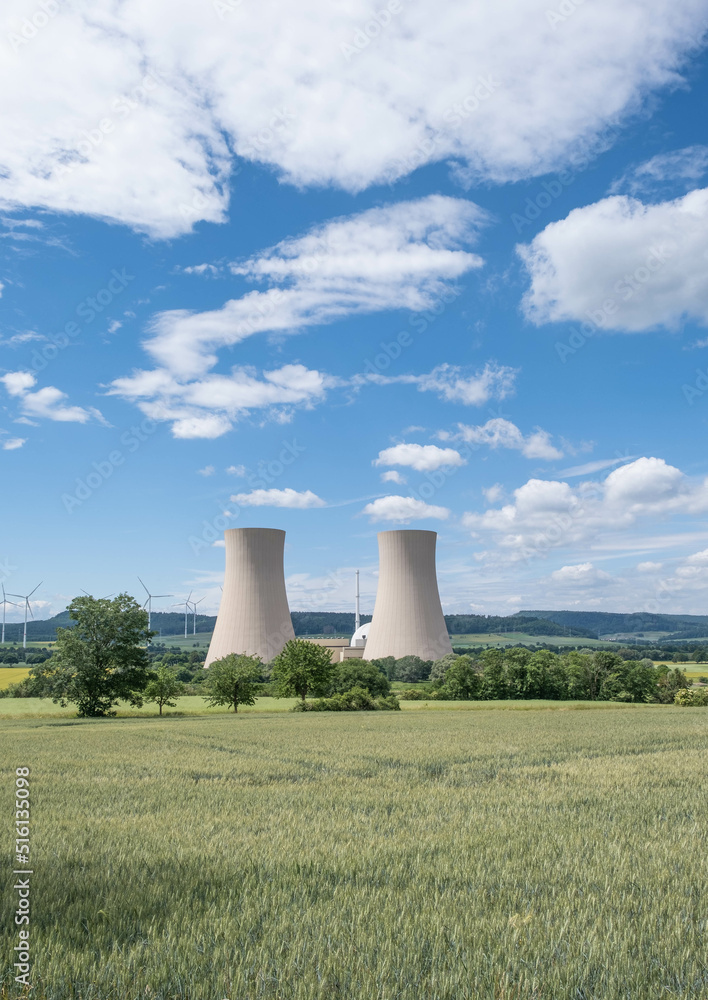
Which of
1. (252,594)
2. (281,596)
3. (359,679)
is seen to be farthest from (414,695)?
(252,594)

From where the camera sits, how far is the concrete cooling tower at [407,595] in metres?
51.2

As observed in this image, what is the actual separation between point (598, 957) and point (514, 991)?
2.27ft

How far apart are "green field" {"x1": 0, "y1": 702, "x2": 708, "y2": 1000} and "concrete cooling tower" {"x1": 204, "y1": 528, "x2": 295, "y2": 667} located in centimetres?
3892

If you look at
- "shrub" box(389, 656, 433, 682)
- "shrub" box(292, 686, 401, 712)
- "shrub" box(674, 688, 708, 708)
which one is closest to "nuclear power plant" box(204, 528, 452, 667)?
"shrub" box(389, 656, 433, 682)

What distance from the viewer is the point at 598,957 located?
3.65 meters

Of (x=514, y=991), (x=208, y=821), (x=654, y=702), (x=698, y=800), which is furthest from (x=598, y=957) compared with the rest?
(x=654, y=702)

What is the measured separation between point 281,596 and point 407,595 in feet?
33.3

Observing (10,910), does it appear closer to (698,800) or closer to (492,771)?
(698,800)

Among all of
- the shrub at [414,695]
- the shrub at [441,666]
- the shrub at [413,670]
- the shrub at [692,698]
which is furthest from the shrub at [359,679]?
the shrub at [692,698]

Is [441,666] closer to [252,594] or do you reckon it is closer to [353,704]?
[353,704]

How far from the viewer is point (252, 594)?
5072 cm

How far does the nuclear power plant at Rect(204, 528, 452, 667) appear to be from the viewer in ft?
165

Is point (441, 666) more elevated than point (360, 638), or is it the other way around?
point (441, 666)

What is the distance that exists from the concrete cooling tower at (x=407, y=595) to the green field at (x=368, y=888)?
40.2 m
